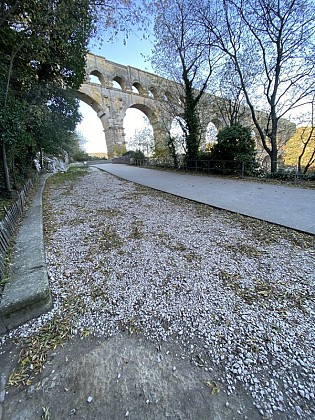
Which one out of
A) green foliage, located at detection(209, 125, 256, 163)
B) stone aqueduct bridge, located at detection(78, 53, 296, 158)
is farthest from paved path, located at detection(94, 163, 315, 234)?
stone aqueduct bridge, located at detection(78, 53, 296, 158)

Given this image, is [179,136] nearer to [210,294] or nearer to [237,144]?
[237,144]

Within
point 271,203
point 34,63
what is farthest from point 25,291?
point 34,63

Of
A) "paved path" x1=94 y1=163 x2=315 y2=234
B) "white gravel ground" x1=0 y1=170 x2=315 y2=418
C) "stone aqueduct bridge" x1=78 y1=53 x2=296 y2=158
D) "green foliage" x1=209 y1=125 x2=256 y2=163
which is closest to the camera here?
"white gravel ground" x1=0 y1=170 x2=315 y2=418

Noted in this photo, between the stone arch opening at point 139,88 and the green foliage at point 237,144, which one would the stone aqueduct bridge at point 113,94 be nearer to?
the stone arch opening at point 139,88

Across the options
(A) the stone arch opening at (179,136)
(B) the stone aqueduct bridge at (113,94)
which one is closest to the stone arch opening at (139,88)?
(B) the stone aqueduct bridge at (113,94)

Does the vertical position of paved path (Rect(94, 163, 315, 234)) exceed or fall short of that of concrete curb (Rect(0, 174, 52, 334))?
it falls short

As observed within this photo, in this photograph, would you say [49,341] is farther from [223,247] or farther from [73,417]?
→ [223,247]

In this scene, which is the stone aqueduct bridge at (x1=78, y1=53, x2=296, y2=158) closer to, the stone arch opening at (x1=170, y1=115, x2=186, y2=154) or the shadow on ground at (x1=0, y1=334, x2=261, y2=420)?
the stone arch opening at (x1=170, y1=115, x2=186, y2=154)

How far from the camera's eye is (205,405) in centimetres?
103

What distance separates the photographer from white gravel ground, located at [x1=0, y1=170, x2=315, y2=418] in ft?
3.98

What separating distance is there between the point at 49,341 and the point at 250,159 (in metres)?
10.2

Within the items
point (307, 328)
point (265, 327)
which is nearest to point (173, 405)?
point (265, 327)

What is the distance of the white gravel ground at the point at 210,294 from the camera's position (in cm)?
121

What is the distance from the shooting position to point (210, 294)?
72.5 inches
